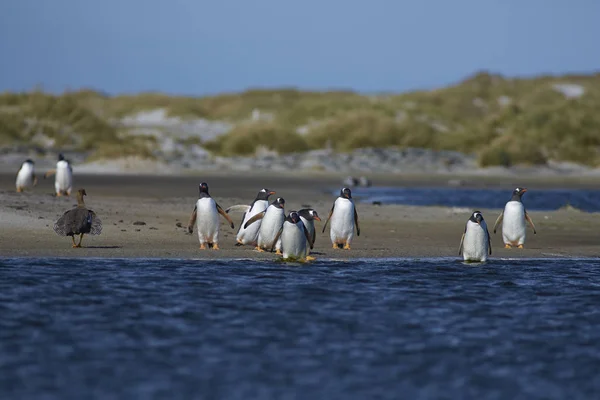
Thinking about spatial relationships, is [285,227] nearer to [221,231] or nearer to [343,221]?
[343,221]

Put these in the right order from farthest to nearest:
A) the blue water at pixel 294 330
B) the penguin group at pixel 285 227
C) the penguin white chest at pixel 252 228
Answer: the penguin white chest at pixel 252 228 → the penguin group at pixel 285 227 → the blue water at pixel 294 330

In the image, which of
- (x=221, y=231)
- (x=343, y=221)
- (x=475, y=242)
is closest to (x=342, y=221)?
(x=343, y=221)

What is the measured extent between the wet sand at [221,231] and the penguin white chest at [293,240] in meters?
0.55

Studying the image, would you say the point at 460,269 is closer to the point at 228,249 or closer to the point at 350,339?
the point at 228,249

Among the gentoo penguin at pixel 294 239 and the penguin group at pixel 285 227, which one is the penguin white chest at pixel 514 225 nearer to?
the penguin group at pixel 285 227

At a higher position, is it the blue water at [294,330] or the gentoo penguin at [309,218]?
the gentoo penguin at [309,218]

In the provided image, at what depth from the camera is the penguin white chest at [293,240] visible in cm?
1314

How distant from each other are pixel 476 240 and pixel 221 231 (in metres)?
4.65

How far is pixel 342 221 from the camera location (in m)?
14.7

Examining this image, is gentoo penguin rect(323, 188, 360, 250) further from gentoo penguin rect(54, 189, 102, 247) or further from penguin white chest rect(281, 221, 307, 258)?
gentoo penguin rect(54, 189, 102, 247)

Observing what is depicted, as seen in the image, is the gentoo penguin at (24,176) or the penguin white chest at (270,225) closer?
the penguin white chest at (270,225)

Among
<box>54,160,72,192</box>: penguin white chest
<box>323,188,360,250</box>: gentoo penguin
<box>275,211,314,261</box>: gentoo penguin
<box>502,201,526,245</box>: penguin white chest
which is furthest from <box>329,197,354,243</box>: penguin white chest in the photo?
<box>54,160,72,192</box>: penguin white chest

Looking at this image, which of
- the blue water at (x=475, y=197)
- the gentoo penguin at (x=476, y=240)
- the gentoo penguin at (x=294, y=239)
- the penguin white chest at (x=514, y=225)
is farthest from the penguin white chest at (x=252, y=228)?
the blue water at (x=475, y=197)

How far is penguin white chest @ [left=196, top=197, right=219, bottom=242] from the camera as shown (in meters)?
14.3
